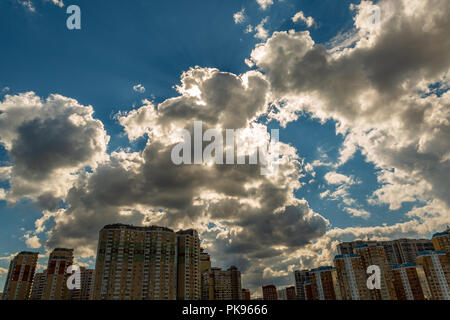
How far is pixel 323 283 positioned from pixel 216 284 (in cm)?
6195

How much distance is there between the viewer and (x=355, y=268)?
116 m

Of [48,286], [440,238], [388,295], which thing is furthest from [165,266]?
[440,238]

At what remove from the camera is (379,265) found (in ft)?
377

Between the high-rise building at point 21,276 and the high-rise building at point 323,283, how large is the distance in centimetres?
13889

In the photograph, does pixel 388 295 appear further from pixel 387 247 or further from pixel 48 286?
pixel 48 286

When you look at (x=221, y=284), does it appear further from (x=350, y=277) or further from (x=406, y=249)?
(x=406, y=249)

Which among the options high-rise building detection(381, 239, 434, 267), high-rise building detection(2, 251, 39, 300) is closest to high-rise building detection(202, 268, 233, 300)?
high-rise building detection(2, 251, 39, 300)

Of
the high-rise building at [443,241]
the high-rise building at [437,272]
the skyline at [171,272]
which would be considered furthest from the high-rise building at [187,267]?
the high-rise building at [443,241]

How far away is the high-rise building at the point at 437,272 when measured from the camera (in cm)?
9869

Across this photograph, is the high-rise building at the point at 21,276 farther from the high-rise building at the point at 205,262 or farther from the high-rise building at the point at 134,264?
the high-rise building at the point at 205,262

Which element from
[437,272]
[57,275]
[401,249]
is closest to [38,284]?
[57,275]

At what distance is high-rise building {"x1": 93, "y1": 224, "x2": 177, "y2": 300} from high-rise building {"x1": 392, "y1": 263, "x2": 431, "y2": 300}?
9581 centimetres

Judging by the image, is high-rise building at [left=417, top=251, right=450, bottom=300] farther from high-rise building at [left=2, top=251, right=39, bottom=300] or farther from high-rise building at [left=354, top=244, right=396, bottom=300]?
high-rise building at [left=2, top=251, right=39, bottom=300]
